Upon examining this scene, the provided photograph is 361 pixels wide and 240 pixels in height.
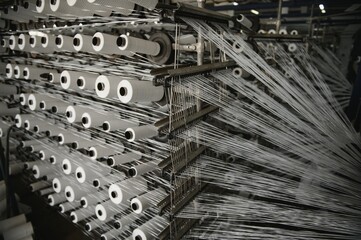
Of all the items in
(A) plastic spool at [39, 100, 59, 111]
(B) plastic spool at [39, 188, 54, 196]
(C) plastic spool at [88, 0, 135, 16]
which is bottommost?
(B) plastic spool at [39, 188, 54, 196]

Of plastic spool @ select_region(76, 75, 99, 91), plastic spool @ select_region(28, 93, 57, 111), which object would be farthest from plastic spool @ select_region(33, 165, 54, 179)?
plastic spool @ select_region(76, 75, 99, 91)

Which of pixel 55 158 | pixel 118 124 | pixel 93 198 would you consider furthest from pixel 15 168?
pixel 118 124

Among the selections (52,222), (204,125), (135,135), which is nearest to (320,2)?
(204,125)

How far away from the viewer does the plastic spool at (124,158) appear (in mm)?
1272

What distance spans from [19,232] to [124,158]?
114 cm

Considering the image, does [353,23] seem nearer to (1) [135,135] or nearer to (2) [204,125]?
(2) [204,125]

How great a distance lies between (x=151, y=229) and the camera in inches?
49.1

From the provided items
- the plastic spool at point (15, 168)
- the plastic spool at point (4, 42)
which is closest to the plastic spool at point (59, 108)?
the plastic spool at point (4, 42)

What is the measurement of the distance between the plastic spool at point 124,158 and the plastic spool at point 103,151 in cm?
9

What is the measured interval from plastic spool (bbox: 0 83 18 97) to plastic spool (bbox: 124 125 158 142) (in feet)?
4.98

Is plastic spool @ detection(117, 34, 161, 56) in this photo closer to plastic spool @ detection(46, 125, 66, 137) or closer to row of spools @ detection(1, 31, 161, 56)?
row of spools @ detection(1, 31, 161, 56)

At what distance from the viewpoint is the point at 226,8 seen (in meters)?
3.95

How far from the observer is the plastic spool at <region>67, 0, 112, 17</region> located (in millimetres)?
992

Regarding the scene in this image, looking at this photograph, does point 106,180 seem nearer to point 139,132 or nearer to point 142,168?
point 142,168
